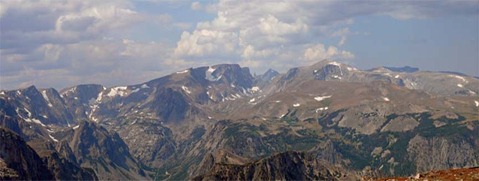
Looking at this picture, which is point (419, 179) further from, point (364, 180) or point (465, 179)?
point (364, 180)

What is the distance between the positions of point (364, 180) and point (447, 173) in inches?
450

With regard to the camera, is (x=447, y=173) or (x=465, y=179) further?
(x=447, y=173)

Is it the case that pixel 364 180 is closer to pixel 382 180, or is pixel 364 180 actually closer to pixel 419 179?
pixel 382 180

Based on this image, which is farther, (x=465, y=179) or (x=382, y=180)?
(x=382, y=180)

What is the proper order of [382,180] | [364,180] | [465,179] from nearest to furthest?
[465,179] → [382,180] → [364,180]

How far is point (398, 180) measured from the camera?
73500 mm

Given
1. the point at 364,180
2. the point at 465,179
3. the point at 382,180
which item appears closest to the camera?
the point at 465,179

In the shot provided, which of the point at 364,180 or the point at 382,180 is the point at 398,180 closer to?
the point at 382,180

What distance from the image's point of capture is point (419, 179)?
237 ft

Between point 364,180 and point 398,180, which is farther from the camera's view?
point 364,180

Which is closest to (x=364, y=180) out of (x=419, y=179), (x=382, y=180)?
(x=382, y=180)

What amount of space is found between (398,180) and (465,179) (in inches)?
313

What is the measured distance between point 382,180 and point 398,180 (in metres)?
3.20

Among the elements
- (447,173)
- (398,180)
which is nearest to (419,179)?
(398,180)
